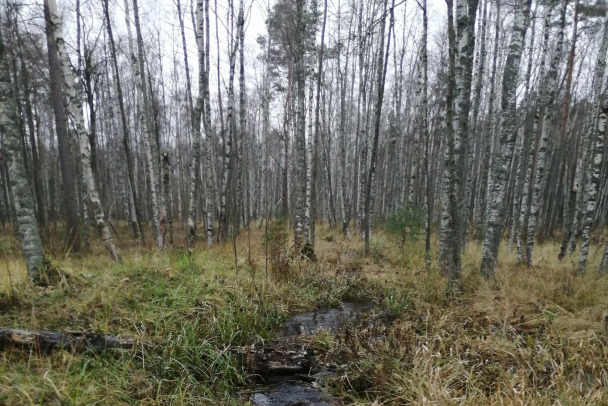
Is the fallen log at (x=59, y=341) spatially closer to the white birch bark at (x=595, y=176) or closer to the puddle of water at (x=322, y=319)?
the puddle of water at (x=322, y=319)

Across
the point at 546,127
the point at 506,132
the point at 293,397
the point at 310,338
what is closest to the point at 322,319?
the point at 310,338

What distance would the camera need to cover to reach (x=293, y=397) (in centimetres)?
336

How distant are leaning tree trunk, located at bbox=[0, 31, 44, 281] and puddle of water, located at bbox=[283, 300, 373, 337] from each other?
148 inches

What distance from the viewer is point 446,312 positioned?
187 inches

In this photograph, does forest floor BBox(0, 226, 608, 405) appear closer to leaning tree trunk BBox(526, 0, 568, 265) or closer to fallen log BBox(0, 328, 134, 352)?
fallen log BBox(0, 328, 134, 352)

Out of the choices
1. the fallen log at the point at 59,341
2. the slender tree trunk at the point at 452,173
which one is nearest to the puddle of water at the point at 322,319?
the slender tree trunk at the point at 452,173

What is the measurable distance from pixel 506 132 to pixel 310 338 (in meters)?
5.27

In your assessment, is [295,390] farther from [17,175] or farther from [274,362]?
[17,175]

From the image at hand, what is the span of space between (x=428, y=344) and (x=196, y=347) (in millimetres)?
2734

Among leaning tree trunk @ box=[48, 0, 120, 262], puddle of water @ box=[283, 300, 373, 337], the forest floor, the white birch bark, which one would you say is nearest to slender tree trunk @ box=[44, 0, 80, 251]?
leaning tree trunk @ box=[48, 0, 120, 262]

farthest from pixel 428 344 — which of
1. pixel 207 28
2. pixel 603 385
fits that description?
pixel 207 28

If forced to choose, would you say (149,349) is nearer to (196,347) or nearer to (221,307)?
(196,347)

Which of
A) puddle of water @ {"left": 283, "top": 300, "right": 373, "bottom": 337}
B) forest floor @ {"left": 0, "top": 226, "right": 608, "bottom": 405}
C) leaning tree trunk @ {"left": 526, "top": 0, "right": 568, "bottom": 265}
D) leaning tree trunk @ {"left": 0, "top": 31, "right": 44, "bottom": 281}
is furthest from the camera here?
leaning tree trunk @ {"left": 526, "top": 0, "right": 568, "bottom": 265}

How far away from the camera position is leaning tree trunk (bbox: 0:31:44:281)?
4234 millimetres
